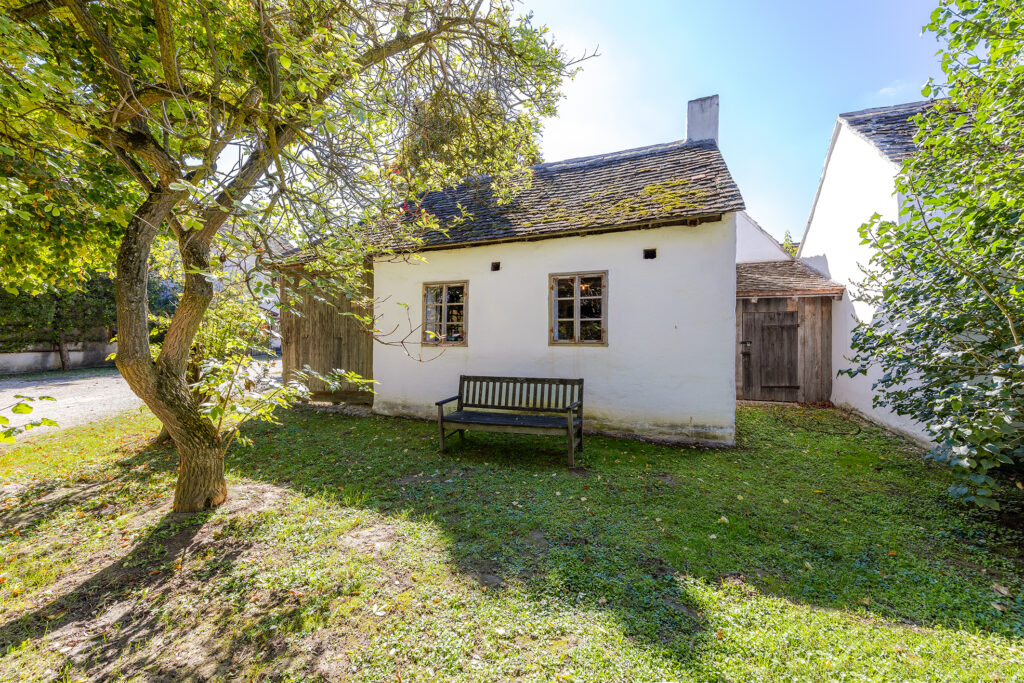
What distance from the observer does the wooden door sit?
10211 mm

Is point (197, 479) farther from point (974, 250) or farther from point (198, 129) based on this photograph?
point (974, 250)

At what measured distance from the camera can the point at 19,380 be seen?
1359cm

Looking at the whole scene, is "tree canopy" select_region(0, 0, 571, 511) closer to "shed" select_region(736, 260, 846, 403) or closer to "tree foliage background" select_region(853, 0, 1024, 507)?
"tree foliage background" select_region(853, 0, 1024, 507)

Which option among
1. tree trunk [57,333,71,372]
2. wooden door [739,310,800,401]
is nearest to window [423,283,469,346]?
wooden door [739,310,800,401]

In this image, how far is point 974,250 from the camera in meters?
3.62

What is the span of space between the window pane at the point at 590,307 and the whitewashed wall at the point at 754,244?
7.80m

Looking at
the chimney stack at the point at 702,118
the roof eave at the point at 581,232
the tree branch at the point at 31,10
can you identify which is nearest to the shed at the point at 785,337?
the chimney stack at the point at 702,118

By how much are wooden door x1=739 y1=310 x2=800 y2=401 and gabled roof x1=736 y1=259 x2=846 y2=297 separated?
62cm

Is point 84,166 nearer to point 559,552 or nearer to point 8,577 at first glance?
point 8,577

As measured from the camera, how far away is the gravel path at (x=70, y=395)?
850 cm

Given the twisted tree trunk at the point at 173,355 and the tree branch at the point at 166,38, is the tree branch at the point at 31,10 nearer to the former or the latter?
the tree branch at the point at 166,38

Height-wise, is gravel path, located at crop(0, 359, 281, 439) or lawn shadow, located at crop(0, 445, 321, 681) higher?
gravel path, located at crop(0, 359, 281, 439)

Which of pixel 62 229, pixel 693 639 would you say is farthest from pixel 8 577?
pixel 693 639

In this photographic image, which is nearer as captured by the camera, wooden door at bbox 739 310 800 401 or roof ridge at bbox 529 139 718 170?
roof ridge at bbox 529 139 718 170
